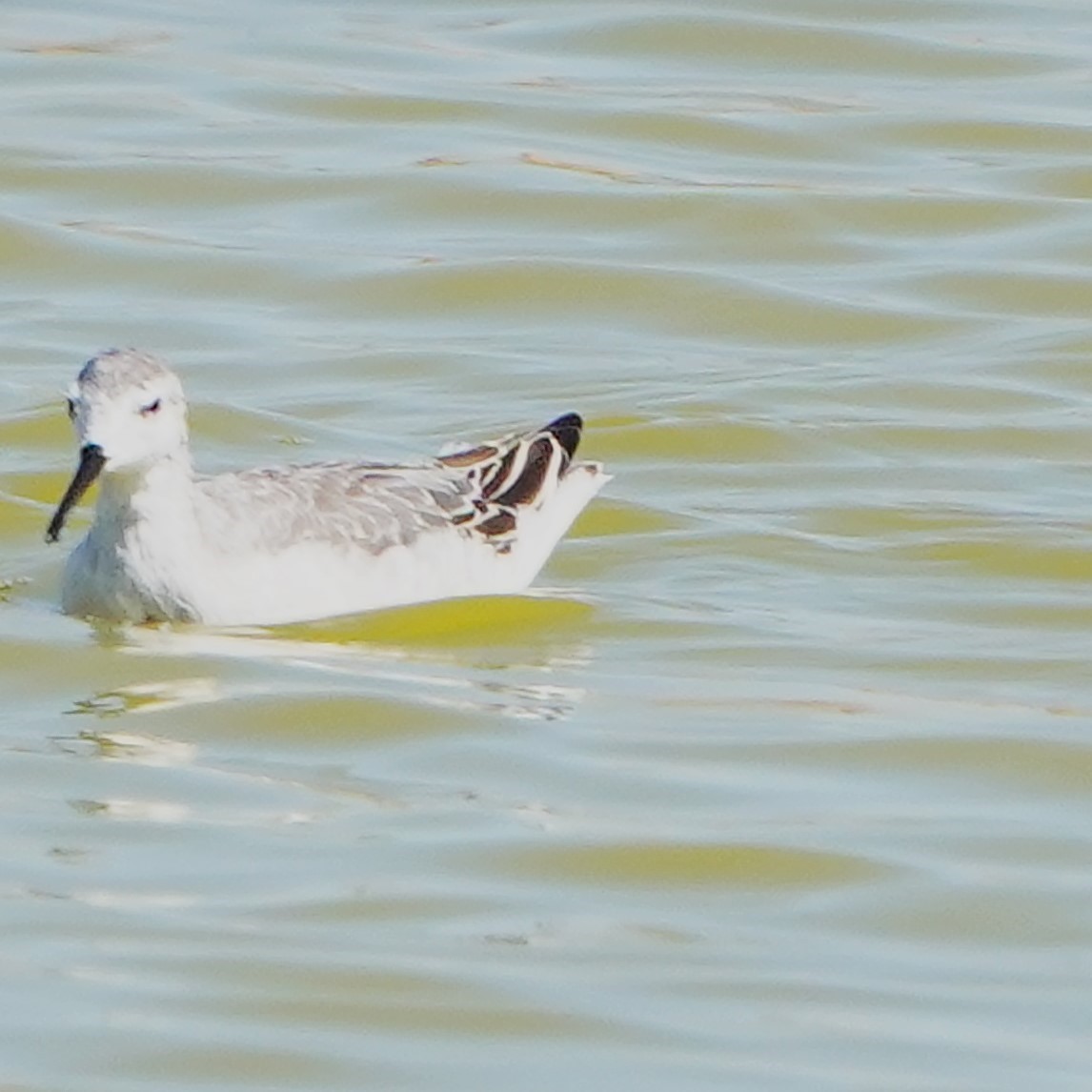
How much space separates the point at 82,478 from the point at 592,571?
2570 mm

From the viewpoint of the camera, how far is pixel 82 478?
1161 centimetres

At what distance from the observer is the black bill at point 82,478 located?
38.0ft

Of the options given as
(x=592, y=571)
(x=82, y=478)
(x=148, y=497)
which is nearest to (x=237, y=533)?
(x=148, y=497)

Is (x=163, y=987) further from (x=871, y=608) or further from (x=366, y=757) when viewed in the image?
(x=871, y=608)

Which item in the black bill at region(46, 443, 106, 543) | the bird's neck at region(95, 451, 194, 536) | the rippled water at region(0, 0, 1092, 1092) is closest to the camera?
the rippled water at region(0, 0, 1092, 1092)

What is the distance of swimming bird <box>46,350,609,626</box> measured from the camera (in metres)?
11.8

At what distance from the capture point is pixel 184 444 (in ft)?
40.5

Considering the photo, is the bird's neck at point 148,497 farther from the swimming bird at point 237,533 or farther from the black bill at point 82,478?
the black bill at point 82,478

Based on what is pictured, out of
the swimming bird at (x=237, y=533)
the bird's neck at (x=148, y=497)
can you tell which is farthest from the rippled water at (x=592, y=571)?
the bird's neck at (x=148, y=497)

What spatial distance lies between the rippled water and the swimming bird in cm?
15

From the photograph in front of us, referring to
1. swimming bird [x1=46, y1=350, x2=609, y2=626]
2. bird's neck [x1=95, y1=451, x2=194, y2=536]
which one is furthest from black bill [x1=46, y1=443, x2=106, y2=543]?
bird's neck [x1=95, y1=451, x2=194, y2=536]

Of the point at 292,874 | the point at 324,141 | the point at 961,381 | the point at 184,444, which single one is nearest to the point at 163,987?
the point at 292,874

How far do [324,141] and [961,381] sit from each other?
5.63 metres

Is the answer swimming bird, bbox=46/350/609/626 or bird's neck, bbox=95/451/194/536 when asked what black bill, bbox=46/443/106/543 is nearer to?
swimming bird, bbox=46/350/609/626
